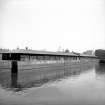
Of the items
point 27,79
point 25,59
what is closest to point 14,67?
point 25,59

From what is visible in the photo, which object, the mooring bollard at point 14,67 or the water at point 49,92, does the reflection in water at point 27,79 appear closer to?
the water at point 49,92

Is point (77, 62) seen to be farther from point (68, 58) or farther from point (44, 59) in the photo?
point (44, 59)

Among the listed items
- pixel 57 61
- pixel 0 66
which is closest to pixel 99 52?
pixel 57 61

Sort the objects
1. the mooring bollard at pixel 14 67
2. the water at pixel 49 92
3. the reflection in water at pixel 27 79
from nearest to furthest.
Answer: the water at pixel 49 92
the reflection in water at pixel 27 79
the mooring bollard at pixel 14 67

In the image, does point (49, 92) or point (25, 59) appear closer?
point (49, 92)

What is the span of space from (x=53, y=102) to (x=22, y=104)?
250 cm

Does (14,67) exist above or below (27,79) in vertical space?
above

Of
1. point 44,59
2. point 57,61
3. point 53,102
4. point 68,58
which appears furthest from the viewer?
point 68,58

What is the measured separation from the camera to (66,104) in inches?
398

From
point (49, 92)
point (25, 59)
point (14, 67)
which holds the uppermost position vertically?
point (25, 59)

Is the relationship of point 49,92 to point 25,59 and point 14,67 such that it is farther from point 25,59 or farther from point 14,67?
point 25,59

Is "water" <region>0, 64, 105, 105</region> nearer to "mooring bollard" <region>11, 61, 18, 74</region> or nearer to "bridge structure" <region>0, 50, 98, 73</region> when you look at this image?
"mooring bollard" <region>11, 61, 18, 74</region>

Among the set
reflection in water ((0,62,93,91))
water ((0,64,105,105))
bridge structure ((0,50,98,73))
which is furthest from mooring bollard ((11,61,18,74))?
water ((0,64,105,105))

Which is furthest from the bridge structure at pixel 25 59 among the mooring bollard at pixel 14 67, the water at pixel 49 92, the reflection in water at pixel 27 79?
the water at pixel 49 92
